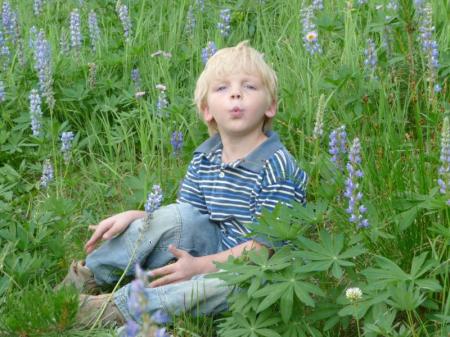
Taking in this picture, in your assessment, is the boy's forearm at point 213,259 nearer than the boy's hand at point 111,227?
Yes

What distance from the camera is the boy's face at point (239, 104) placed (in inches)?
123

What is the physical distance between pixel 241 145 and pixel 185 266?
0.50 m

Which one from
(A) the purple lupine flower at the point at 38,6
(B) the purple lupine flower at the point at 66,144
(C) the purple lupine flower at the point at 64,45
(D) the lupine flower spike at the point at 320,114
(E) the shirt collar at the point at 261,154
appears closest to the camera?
(D) the lupine flower spike at the point at 320,114

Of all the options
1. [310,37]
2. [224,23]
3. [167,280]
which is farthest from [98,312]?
[224,23]

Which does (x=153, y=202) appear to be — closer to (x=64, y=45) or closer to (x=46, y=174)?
(x=46, y=174)

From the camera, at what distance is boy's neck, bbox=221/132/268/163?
3.21m

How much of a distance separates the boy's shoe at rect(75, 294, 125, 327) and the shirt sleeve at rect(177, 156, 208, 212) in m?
0.52

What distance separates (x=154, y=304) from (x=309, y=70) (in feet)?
5.32

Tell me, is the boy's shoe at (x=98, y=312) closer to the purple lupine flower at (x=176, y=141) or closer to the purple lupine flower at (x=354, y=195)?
the purple lupine flower at (x=354, y=195)

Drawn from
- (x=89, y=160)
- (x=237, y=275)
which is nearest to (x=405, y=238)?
(x=237, y=275)

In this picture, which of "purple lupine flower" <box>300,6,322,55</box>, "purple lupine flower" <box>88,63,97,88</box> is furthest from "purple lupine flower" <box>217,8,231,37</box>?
"purple lupine flower" <box>88,63,97,88</box>

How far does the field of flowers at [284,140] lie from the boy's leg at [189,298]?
1.7 inches

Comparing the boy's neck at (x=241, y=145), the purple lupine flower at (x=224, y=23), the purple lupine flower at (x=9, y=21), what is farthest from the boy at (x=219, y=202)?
the purple lupine flower at (x=9, y=21)

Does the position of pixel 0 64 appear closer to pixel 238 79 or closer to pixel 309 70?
pixel 309 70
